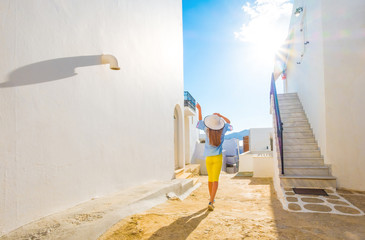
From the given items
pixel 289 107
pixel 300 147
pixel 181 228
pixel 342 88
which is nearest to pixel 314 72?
pixel 342 88

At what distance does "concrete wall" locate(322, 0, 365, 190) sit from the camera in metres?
5.09

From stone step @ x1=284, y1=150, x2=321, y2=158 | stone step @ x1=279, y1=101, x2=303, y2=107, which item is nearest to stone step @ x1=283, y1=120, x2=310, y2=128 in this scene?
stone step @ x1=279, y1=101, x2=303, y2=107

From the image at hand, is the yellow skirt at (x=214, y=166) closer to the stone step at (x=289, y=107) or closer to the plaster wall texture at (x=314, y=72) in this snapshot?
the plaster wall texture at (x=314, y=72)

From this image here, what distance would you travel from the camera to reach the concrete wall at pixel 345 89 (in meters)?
5.09

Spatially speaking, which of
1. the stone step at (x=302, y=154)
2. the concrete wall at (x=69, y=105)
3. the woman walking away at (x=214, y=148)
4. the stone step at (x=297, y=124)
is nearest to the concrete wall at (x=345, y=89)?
the stone step at (x=302, y=154)

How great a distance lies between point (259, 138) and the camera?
70.0 feet

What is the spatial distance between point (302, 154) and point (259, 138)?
15.8 m

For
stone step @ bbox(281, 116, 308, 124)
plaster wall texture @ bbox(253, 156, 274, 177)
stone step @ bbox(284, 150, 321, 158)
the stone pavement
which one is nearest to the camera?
the stone pavement

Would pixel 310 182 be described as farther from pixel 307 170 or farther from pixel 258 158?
pixel 258 158

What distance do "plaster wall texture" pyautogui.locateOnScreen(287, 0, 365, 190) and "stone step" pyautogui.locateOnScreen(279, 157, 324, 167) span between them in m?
0.25

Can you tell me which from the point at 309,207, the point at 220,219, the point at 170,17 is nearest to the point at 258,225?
the point at 220,219

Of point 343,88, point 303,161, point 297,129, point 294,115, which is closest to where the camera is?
point 343,88

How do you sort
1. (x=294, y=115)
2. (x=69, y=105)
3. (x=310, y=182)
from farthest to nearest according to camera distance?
(x=294, y=115)
(x=310, y=182)
(x=69, y=105)

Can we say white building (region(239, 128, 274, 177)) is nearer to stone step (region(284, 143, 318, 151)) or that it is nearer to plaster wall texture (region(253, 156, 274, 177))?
plaster wall texture (region(253, 156, 274, 177))
